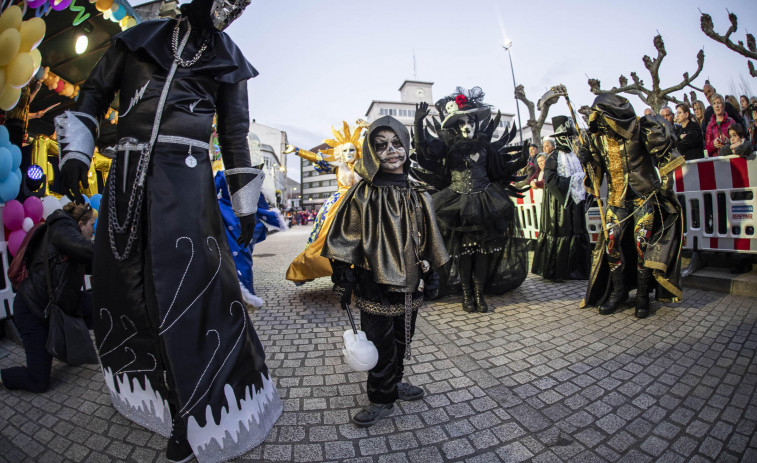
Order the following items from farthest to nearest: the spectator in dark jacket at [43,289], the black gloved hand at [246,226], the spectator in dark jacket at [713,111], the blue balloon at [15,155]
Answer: the spectator in dark jacket at [713,111] → the blue balloon at [15,155] → the spectator in dark jacket at [43,289] → the black gloved hand at [246,226]

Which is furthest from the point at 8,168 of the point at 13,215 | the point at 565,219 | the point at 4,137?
the point at 565,219

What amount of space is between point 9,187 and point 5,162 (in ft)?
1.12

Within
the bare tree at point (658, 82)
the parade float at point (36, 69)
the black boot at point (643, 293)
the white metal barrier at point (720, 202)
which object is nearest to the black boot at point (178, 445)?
→ the parade float at point (36, 69)

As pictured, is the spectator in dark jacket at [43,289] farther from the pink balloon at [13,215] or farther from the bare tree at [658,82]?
the bare tree at [658,82]

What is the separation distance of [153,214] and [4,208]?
338 centimetres

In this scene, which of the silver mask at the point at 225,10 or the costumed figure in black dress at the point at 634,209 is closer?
the silver mask at the point at 225,10

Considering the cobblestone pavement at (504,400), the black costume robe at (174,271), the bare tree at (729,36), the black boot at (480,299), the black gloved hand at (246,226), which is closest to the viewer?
the black costume robe at (174,271)

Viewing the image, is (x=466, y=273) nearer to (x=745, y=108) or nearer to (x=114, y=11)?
(x=114, y=11)

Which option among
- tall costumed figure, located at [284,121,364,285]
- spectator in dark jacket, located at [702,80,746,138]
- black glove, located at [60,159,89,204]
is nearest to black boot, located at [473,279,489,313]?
tall costumed figure, located at [284,121,364,285]

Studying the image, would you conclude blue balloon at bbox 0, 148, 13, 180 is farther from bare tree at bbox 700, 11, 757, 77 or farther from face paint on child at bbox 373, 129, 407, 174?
bare tree at bbox 700, 11, 757, 77

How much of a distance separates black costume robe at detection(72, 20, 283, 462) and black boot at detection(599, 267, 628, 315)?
157 inches

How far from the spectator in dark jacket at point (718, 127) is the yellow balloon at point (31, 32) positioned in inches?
396

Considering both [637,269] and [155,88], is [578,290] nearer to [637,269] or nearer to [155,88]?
[637,269]

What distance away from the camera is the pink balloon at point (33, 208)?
377 centimetres
